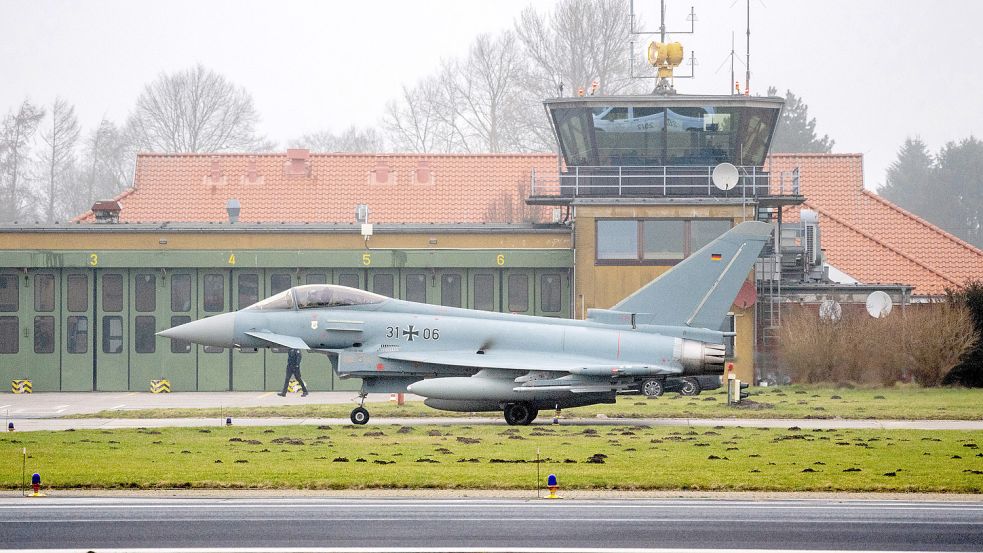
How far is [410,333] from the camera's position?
26.7 meters

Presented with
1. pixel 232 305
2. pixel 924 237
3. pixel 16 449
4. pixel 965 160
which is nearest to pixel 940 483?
pixel 16 449

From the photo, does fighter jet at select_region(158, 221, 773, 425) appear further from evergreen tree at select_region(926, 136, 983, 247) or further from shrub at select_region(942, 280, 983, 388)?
evergreen tree at select_region(926, 136, 983, 247)

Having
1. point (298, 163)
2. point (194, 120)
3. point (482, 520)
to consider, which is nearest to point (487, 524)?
point (482, 520)

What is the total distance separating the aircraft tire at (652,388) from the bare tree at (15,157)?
75.9 metres

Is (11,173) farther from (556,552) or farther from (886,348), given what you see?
(556,552)

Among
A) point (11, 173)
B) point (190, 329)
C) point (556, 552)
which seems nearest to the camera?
point (556, 552)

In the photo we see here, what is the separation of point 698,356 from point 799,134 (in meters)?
78.8

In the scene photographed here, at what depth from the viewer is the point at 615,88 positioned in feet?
250

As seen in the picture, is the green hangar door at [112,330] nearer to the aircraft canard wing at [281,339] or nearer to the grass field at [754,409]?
the grass field at [754,409]

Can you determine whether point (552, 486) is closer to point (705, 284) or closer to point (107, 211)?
point (705, 284)

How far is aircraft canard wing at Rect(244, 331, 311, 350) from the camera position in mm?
26422

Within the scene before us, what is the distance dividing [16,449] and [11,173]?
80127mm

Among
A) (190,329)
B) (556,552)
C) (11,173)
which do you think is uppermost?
(11,173)

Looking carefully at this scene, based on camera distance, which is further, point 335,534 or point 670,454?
point 670,454
